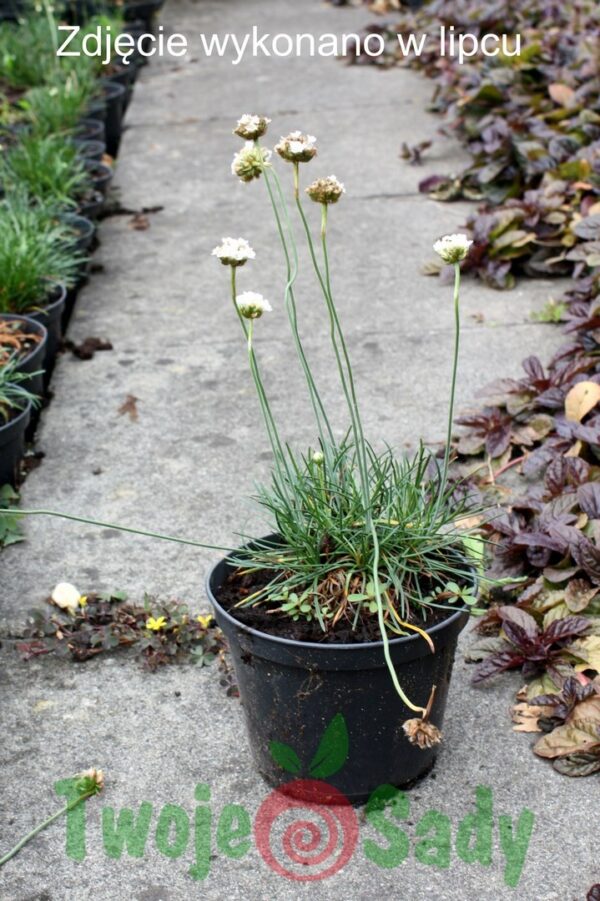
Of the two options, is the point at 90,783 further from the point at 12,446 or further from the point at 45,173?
the point at 45,173

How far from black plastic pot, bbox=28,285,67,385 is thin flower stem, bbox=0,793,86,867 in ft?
7.29

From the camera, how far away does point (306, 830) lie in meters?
2.40

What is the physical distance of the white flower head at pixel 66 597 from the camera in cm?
309

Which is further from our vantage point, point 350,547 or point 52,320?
point 52,320

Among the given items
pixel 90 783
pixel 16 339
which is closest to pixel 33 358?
pixel 16 339

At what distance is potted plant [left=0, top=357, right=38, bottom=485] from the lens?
355cm

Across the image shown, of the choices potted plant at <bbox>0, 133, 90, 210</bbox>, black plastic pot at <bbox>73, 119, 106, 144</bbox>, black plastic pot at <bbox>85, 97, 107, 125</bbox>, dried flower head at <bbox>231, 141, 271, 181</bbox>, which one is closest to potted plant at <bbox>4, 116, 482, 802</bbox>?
dried flower head at <bbox>231, 141, 271, 181</bbox>

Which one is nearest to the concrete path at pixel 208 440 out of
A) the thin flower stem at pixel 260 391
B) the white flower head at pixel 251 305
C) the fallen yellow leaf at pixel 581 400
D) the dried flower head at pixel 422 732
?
the dried flower head at pixel 422 732

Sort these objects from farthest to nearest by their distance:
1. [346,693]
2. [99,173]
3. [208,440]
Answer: [99,173]
[208,440]
[346,693]

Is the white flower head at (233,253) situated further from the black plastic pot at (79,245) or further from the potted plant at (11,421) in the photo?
the black plastic pot at (79,245)

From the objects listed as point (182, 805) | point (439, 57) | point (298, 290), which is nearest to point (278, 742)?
point (182, 805)

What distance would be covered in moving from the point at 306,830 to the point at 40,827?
Answer: 55 cm

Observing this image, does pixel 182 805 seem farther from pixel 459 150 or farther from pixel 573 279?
pixel 459 150

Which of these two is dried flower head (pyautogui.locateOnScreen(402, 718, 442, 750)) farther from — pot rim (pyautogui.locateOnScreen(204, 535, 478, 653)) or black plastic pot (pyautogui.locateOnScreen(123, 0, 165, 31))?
black plastic pot (pyautogui.locateOnScreen(123, 0, 165, 31))
